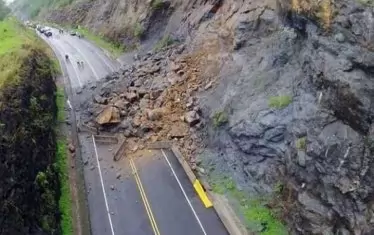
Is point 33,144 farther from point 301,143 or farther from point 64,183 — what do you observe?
point 301,143

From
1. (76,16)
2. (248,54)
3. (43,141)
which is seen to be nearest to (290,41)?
(248,54)

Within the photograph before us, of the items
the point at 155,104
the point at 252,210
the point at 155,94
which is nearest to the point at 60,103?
the point at 155,94

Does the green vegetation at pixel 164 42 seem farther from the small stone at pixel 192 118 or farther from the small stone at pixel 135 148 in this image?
the small stone at pixel 135 148

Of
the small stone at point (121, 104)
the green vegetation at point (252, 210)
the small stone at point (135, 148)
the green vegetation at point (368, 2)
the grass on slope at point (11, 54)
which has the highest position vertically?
the green vegetation at point (368, 2)

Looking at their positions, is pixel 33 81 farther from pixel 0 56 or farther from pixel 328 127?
pixel 328 127

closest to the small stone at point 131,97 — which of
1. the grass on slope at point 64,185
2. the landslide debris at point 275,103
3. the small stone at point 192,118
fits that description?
the landslide debris at point 275,103
